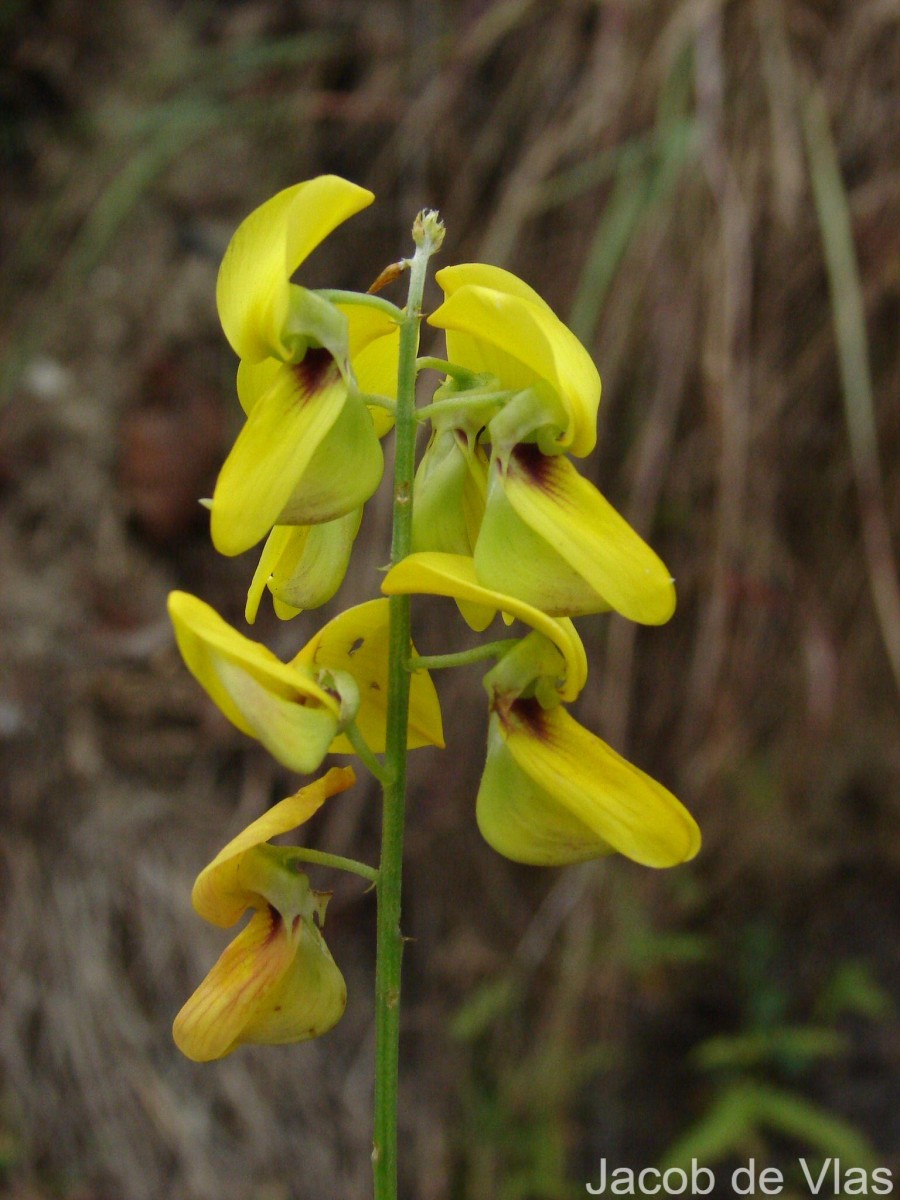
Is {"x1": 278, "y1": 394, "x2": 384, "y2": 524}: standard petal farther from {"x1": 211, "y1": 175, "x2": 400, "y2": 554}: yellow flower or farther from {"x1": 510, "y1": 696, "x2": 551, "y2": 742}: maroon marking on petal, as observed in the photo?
{"x1": 510, "y1": 696, "x2": 551, "y2": 742}: maroon marking on petal

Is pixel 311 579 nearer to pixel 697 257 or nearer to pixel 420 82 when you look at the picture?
pixel 697 257

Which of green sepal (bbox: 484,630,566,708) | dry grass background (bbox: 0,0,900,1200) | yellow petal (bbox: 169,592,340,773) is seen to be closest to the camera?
yellow petal (bbox: 169,592,340,773)

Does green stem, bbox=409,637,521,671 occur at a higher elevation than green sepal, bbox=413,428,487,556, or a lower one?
lower

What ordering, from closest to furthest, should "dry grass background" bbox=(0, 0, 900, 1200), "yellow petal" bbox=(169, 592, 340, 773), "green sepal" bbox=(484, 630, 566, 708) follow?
"yellow petal" bbox=(169, 592, 340, 773), "green sepal" bbox=(484, 630, 566, 708), "dry grass background" bbox=(0, 0, 900, 1200)

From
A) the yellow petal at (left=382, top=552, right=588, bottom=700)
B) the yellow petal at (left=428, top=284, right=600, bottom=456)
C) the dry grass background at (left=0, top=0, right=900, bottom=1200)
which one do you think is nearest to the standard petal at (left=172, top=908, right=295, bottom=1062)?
the yellow petal at (left=382, top=552, right=588, bottom=700)

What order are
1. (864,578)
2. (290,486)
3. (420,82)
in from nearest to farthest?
(290,486), (864,578), (420,82)

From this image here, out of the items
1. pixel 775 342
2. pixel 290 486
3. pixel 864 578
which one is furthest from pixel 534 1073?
pixel 290 486

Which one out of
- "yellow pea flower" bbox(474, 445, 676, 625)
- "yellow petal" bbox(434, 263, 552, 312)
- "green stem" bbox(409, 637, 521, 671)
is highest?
"yellow petal" bbox(434, 263, 552, 312)

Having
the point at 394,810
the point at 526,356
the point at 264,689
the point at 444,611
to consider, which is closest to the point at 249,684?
the point at 264,689
